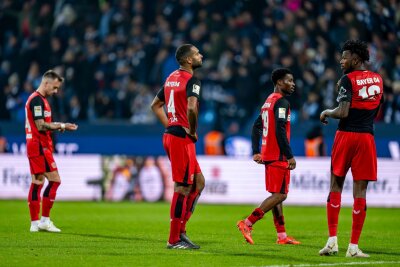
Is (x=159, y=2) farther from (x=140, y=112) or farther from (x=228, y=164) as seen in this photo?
(x=228, y=164)

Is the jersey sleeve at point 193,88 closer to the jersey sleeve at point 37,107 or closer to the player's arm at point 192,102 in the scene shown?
the player's arm at point 192,102

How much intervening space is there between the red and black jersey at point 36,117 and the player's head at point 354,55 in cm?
480

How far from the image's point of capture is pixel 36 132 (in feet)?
40.1

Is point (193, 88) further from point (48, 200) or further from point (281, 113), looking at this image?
point (48, 200)

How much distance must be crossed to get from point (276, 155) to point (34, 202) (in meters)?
3.70

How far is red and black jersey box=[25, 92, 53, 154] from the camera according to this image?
39.6 feet

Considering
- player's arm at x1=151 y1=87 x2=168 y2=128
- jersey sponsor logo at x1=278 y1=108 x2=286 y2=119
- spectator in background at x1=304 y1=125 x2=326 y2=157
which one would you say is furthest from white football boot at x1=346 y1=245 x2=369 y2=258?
spectator in background at x1=304 y1=125 x2=326 y2=157

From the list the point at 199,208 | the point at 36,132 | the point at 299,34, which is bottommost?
the point at 199,208

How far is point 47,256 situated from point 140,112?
529 inches

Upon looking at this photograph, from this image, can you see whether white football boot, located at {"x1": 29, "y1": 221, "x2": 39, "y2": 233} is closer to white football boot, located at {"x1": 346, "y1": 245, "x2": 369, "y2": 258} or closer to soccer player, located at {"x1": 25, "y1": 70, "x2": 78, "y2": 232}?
soccer player, located at {"x1": 25, "y1": 70, "x2": 78, "y2": 232}

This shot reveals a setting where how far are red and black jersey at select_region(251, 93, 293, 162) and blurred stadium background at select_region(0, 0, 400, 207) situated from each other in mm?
8115

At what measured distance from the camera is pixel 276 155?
1069 centimetres

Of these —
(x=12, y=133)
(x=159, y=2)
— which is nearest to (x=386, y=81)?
(x=159, y=2)

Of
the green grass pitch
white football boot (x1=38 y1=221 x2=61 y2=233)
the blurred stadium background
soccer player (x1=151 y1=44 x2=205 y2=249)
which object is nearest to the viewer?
the green grass pitch
